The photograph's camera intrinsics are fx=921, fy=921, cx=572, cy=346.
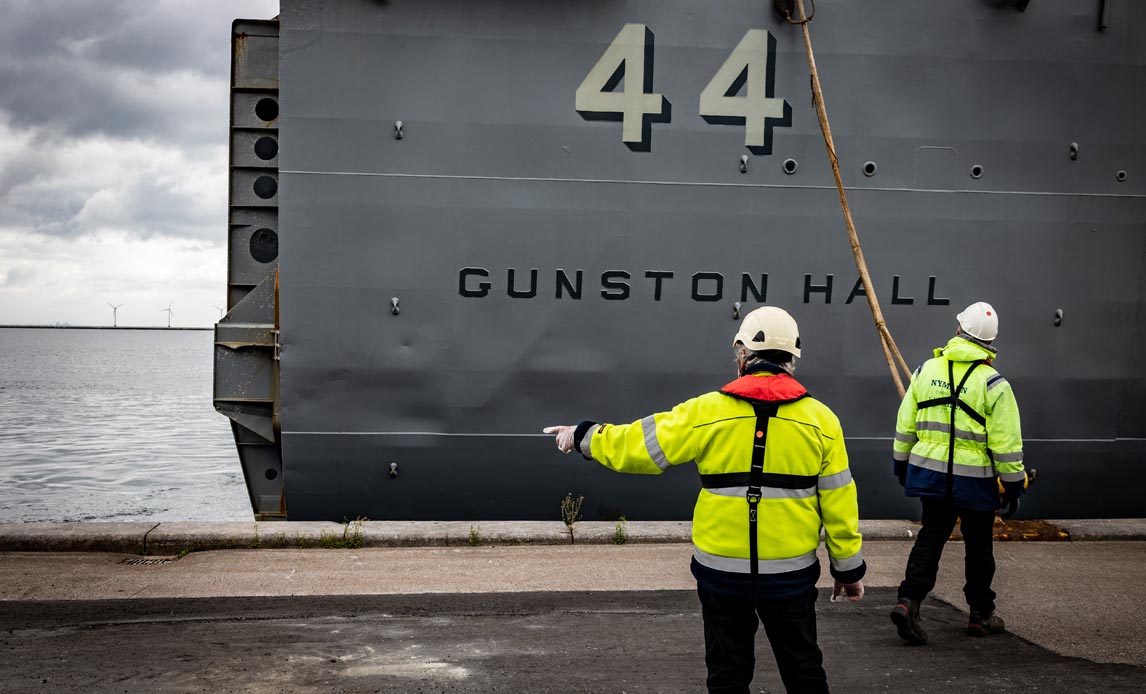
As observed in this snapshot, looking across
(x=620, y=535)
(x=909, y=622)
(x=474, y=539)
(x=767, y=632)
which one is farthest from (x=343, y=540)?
(x=767, y=632)

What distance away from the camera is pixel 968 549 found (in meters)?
4.91

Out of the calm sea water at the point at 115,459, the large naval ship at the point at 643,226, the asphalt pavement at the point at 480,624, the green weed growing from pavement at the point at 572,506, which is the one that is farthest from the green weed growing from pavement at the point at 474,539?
the calm sea water at the point at 115,459

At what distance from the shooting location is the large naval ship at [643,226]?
695 centimetres

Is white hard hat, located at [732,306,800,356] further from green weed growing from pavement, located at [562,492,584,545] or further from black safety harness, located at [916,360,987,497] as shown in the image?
green weed growing from pavement, located at [562,492,584,545]

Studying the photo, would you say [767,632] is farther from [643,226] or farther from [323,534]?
[643,226]

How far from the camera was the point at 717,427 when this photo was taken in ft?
10.2

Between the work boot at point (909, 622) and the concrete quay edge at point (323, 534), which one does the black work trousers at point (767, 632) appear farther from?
the concrete quay edge at point (323, 534)

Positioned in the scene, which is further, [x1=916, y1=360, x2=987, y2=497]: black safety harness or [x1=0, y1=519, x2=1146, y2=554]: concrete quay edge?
[x1=0, y1=519, x2=1146, y2=554]: concrete quay edge

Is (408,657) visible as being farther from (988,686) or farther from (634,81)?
(634,81)

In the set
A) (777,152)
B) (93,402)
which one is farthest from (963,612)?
(93,402)

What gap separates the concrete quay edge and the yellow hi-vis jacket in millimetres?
3441

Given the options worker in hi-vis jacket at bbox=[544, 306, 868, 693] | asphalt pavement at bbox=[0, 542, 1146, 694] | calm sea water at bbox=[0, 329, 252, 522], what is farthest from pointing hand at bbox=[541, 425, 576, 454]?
calm sea water at bbox=[0, 329, 252, 522]

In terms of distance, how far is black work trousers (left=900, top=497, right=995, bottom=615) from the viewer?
4.79m

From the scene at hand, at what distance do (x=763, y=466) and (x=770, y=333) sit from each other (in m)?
0.46
